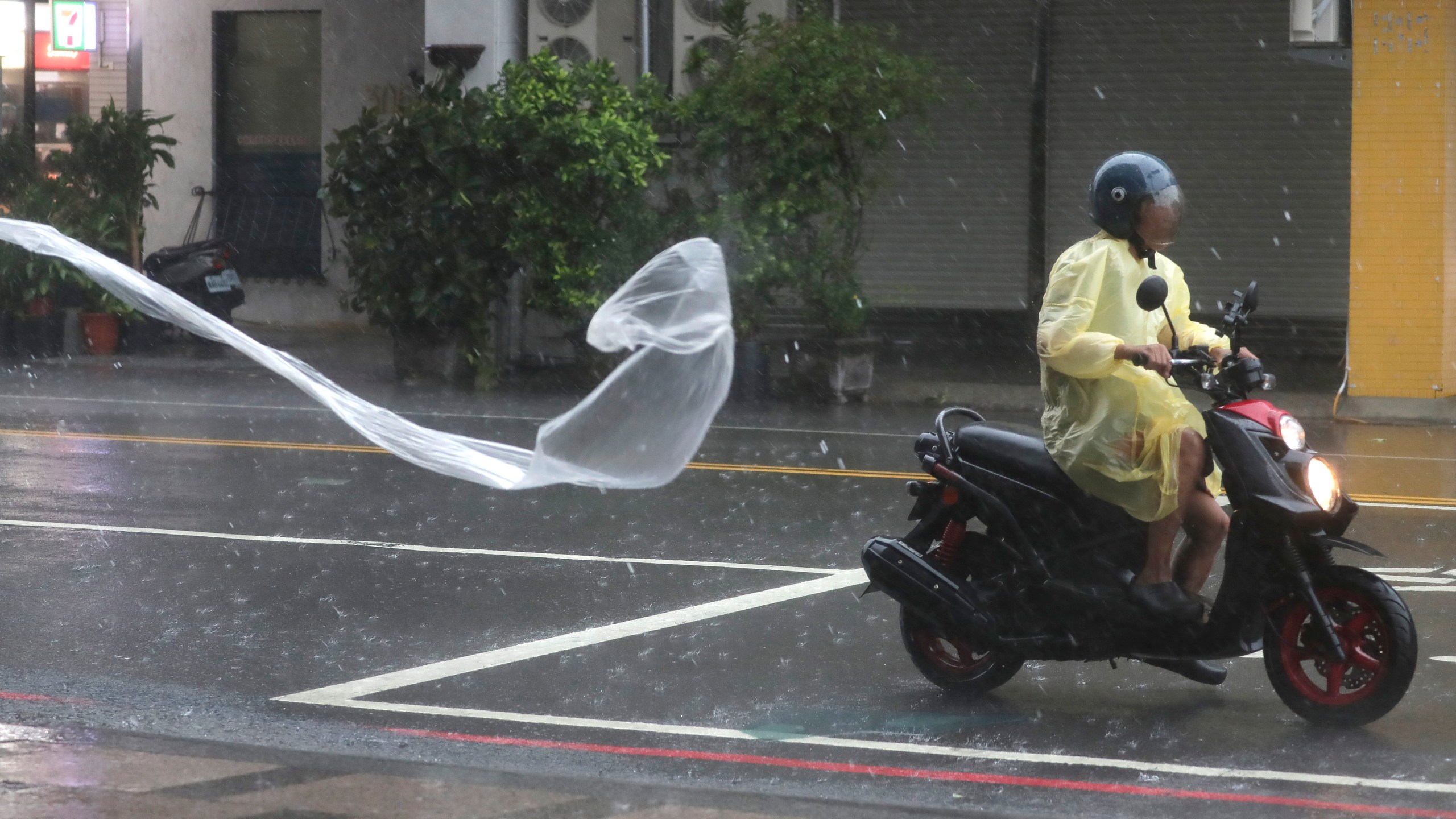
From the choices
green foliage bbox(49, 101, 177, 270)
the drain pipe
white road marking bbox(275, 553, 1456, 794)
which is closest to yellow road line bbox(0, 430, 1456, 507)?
white road marking bbox(275, 553, 1456, 794)

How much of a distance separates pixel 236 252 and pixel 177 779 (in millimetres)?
19091

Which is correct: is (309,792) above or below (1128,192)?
below

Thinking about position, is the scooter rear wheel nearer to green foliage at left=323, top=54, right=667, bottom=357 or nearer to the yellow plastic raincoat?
the yellow plastic raincoat

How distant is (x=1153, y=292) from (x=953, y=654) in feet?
5.79

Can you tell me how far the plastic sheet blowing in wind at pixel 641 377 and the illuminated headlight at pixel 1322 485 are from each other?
6.57ft

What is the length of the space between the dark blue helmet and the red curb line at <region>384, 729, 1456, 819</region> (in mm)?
1812

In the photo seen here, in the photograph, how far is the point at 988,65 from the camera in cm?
2138

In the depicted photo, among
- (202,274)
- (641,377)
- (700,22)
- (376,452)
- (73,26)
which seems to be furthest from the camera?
(73,26)

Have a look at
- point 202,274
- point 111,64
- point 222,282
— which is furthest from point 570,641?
point 111,64

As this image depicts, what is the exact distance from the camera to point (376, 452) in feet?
41.6

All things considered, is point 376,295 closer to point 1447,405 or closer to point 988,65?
point 988,65

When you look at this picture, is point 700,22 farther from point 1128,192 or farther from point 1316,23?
point 1128,192

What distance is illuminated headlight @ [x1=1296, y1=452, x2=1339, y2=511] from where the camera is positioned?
5.28 meters

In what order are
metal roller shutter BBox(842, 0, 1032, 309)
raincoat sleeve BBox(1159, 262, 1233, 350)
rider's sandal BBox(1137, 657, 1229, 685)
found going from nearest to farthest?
raincoat sleeve BBox(1159, 262, 1233, 350), rider's sandal BBox(1137, 657, 1229, 685), metal roller shutter BBox(842, 0, 1032, 309)
